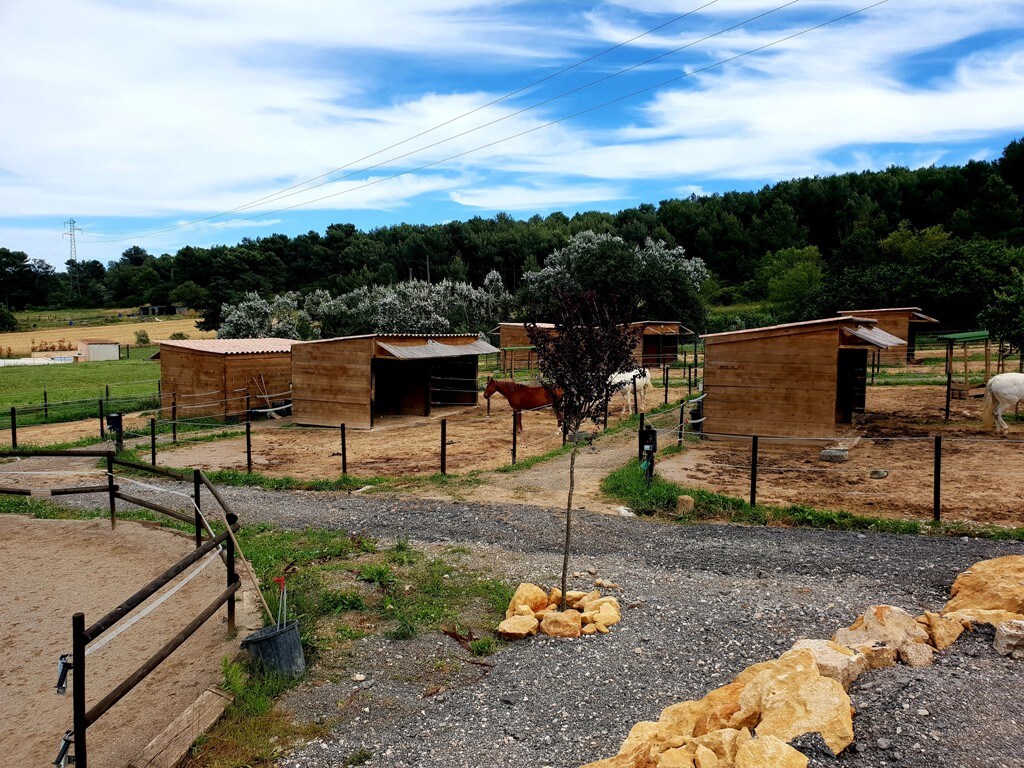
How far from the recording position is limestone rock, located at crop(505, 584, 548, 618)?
5.95m

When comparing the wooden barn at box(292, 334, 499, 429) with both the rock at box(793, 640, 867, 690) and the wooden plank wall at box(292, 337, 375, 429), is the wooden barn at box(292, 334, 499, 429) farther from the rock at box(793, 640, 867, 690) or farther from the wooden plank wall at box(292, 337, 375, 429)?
the rock at box(793, 640, 867, 690)

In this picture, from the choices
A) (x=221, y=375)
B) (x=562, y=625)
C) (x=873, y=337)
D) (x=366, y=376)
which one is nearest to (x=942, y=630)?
(x=562, y=625)

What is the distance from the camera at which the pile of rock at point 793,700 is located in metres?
3.21

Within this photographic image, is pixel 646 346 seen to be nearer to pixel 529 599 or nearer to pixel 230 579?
pixel 529 599

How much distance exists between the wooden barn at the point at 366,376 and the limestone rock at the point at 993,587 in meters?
15.2

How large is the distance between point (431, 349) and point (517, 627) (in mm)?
16011

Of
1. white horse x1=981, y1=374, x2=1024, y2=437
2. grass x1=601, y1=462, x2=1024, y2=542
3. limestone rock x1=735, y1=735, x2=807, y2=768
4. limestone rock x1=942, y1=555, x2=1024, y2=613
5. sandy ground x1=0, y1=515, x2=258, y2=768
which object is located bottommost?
sandy ground x1=0, y1=515, x2=258, y2=768

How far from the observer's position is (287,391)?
941 inches

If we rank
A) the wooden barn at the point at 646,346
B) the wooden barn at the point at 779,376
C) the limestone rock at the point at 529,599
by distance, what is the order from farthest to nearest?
the wooden barn at the point at 646,346
the wooden barn at the point at 779,376
the limestone rock at the point at 529,599

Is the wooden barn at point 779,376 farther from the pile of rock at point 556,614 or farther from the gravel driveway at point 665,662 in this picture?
the pile of rock at point 556,614

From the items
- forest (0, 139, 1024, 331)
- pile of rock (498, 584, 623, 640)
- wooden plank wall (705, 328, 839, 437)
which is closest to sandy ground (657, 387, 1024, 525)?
wooden plank wall (705, 328, 839, 437)

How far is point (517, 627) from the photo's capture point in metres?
5.63

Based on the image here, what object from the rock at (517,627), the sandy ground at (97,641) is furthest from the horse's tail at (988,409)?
the sandy ground at (97,641)

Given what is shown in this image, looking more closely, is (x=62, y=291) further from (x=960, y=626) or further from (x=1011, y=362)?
(x=960, y=626)
